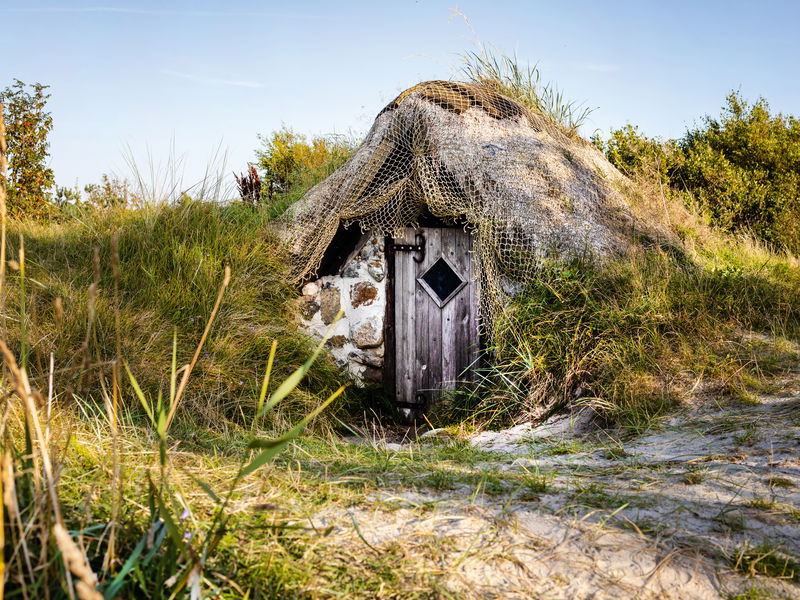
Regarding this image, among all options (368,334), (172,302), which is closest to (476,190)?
(368,334)

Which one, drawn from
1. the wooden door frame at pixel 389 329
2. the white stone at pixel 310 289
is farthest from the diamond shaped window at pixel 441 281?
the white stone at pixel 310 289

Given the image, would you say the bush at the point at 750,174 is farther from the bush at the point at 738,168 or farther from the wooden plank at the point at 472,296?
the wooden plank at the point at 472,296

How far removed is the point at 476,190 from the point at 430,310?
142 cm

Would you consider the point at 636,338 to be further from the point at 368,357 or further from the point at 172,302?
the point at 172,302

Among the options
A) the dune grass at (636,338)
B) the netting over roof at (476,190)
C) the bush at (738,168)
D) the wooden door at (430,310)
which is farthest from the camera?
the bush at (738,168)

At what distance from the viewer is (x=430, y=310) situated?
6613 mm

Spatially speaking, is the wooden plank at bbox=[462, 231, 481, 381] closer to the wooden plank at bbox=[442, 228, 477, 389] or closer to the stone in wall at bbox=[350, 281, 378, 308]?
the wooden plank at bbox=[442, 228, 477, 389]

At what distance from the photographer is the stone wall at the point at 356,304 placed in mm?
6695

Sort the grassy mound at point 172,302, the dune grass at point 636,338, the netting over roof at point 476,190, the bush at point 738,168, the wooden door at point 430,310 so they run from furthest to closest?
the bush at point 738,168
the wooden door at point 430,310
the netting over roof at point 476,190
the grassy mound at point 172,302
the dune grass at point 636,338

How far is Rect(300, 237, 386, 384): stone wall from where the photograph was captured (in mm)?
6695

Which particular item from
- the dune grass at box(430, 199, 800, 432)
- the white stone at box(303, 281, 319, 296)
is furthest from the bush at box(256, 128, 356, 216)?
the dune grass at box(430, 199, 800, 432)

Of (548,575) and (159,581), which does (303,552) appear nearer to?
(159,581)

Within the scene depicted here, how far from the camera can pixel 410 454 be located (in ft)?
10.8

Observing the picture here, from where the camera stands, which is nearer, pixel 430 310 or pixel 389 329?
pixel 430 310
